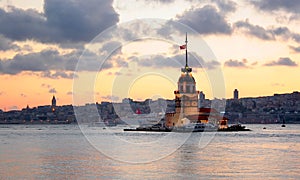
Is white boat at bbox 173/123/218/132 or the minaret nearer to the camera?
white boat at bbox 173/123/218/132

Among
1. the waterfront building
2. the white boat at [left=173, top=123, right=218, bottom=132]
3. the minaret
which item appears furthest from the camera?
the minaret

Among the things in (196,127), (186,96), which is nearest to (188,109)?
(186,96)

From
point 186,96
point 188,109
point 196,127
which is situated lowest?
point 196,127

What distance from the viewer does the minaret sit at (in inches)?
5279

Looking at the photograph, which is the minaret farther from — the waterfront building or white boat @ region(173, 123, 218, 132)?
white boat @ region(173, 123, 218, 132)

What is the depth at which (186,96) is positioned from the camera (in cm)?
13500

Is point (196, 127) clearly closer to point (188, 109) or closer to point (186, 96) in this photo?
point (188, 109)

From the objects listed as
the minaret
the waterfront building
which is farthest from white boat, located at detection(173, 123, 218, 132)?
the minaret

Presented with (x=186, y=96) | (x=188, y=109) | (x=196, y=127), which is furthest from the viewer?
(x=186, y=96)

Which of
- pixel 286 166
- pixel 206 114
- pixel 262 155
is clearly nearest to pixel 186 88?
pixel 206 114

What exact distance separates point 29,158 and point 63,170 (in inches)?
449

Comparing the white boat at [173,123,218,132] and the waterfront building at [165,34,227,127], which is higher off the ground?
the waterfront building at [165,34,227,127]

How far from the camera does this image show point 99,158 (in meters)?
50.0

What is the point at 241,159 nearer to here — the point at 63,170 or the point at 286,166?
the point at 286,166
